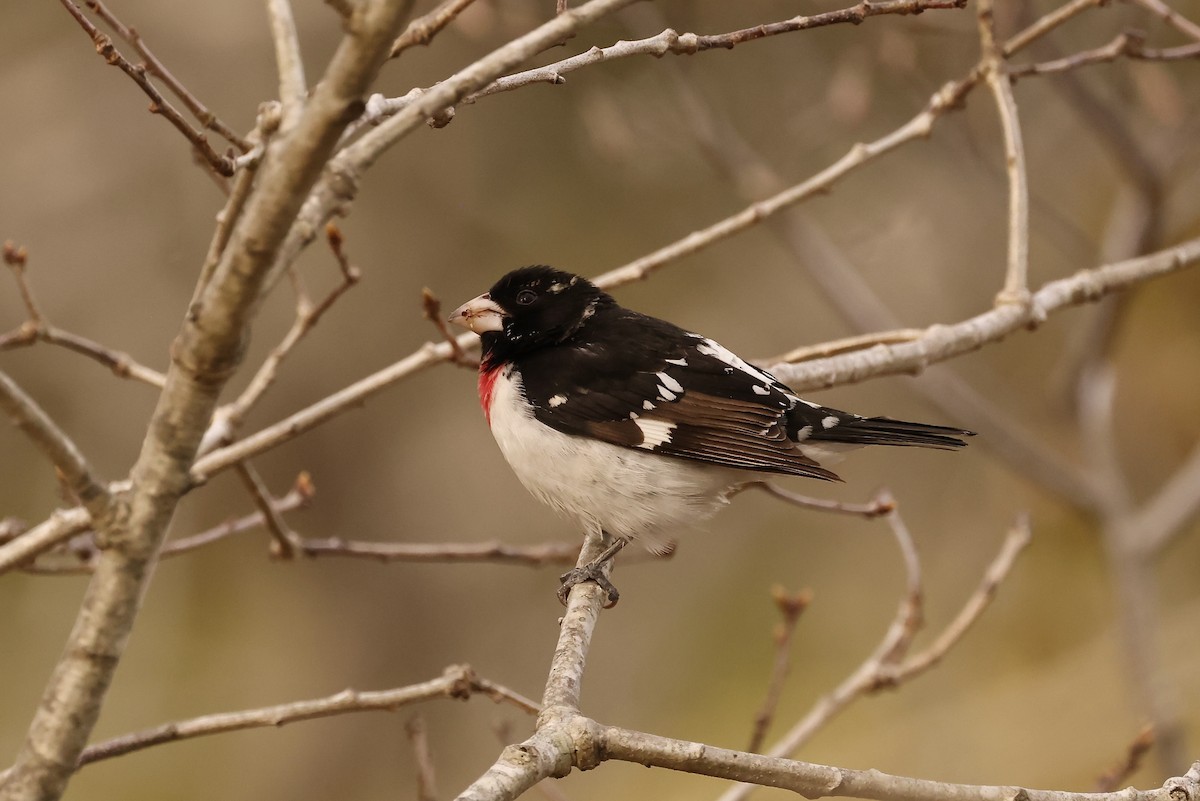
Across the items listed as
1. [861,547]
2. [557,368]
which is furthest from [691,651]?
[557,368]

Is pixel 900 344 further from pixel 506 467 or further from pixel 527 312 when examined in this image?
pixel 506 467

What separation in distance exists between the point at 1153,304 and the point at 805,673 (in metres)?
3.61

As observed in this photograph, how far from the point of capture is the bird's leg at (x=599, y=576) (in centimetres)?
326

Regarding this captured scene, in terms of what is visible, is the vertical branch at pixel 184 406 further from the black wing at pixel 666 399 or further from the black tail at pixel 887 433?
the black tail at pixel 887 433

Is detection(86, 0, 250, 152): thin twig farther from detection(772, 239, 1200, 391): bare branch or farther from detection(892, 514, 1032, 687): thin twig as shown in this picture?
detection(892, 514, 1032, 687): thin twig

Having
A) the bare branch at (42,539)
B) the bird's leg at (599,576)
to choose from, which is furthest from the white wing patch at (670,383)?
the bare branch at (42,539)

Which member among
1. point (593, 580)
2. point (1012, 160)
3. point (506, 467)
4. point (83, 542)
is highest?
point (506, 467)

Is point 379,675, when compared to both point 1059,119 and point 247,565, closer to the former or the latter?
point 247,565

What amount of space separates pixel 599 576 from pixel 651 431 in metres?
0.54

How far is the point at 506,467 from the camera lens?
9.02 meters

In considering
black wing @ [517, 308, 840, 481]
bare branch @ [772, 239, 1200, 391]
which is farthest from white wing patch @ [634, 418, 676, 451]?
bare branch @ [772, 239, 1200, 391]

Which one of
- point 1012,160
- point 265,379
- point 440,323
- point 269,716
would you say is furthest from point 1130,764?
point 265,379

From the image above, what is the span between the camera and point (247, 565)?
8.98 metres

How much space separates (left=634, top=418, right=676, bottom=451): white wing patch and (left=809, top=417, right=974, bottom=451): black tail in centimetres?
45
